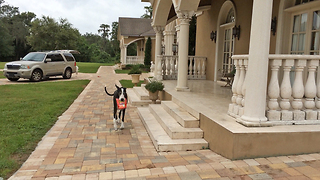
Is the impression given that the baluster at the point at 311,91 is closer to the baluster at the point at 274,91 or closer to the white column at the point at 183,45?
the baluster at the point at 274,91

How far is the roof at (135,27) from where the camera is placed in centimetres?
2806

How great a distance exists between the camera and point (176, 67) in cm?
1003

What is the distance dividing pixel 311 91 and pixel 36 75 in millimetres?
13562

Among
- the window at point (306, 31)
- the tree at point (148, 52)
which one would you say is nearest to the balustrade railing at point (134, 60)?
the tree at point (148, 52)

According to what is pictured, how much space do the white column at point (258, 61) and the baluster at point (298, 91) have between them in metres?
0.53

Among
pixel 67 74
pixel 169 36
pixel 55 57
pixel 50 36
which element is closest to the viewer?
pixel 55 57

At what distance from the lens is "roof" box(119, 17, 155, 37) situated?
28.1 metres

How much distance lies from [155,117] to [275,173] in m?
3.14

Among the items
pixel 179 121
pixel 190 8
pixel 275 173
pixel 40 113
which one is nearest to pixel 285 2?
pixel 190 8

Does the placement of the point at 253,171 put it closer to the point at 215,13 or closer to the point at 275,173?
the point at 275,173

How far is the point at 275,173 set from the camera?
3.00 m

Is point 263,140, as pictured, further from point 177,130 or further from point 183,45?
point 183,45

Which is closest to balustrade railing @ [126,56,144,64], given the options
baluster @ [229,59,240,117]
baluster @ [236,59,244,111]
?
baluster @ [229,59,240,117]

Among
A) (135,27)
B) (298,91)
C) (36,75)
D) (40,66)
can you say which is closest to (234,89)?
(298,91)
